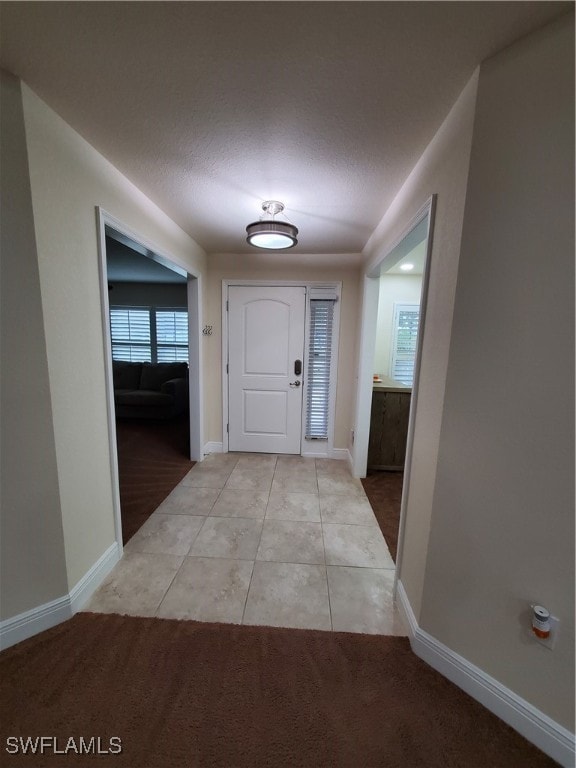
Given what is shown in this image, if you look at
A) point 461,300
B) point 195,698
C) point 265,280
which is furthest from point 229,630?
point 265,280

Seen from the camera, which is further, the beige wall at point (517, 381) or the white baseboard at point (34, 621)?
the white baseboard at point (34, 621)

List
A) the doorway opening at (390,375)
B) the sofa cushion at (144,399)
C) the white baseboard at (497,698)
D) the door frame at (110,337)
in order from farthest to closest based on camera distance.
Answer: the sofa cushion at (144,399) < the doorway opening at (390,375) < the door frame at (110,337) < the white baseboard at (497,698)

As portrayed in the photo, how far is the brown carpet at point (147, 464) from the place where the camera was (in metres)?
2.36

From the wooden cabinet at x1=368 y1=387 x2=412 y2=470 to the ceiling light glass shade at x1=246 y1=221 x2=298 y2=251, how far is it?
1.69 metres

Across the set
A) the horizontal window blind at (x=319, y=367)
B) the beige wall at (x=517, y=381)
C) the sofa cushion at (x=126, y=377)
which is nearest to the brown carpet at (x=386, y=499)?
the horizontal window blind at (x=319, y=367)

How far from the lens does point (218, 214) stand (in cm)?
218

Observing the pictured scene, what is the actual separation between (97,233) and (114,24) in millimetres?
863

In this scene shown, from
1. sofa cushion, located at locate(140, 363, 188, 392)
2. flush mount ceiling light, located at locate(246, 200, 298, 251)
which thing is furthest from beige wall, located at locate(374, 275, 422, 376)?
sofa cushion, located at locate(140, 363, 188, 392)

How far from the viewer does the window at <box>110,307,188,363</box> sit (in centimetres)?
556

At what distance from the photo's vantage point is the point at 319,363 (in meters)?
3.29

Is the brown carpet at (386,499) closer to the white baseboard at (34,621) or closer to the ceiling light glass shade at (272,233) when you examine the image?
the white baseboard at (34,621)

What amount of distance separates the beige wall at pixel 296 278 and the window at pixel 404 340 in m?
1.24

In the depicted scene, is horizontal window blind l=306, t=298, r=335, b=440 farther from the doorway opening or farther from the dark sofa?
the dark sofa

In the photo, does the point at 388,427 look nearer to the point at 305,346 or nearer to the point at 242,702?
the point at 305,346
